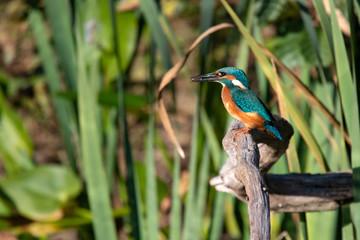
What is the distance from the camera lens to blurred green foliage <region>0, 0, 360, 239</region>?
2.82ft

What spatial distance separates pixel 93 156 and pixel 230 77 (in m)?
0.49

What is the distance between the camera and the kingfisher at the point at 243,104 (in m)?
0.63

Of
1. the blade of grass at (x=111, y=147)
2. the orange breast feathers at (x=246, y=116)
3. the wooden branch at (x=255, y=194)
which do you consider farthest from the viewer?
the blade of grass at (x=111, y=147)

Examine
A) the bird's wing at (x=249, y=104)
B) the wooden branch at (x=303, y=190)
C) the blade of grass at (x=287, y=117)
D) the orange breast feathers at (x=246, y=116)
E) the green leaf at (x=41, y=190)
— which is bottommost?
the green leaf at (x=41, y=190)

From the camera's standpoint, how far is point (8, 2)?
2.08 meters

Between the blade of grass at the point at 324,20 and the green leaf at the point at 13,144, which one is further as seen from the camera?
the green leaf at the point at 13,144

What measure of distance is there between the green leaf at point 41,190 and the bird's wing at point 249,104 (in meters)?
1.01

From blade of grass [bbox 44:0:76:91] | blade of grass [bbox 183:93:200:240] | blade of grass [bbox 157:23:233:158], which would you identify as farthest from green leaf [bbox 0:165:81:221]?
blade of grass [bbox 157:23:233:158]

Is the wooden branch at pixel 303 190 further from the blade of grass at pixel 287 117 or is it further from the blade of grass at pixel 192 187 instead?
the blade of grass at pixel 192 187

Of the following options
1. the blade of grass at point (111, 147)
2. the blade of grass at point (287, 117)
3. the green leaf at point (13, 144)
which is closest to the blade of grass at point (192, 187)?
the blade of grass at point (287, 117)

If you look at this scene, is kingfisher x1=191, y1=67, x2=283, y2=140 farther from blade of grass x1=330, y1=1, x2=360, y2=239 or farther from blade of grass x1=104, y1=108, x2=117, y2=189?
blade of grass x1=104, y1=108, x2=117, y2=189

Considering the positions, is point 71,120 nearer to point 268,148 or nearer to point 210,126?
point 210,126

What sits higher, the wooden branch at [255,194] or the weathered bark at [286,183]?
the wooden branch at [255,194]

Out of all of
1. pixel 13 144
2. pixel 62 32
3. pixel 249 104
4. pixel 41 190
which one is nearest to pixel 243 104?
pixel 249 104
